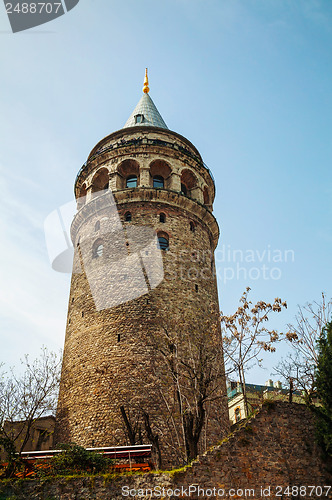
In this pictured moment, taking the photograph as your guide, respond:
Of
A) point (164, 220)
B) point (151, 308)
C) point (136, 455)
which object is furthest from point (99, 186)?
point (136, 455)

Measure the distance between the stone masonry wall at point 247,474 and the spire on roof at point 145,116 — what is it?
18.4 m

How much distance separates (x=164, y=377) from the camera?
17.2 meters

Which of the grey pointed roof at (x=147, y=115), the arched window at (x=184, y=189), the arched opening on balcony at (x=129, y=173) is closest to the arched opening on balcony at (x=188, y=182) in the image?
the arched window at (x=184, y=189)

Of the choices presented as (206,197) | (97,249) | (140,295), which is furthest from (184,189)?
(140,295)

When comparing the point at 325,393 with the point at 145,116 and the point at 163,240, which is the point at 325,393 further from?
the point at 145,116

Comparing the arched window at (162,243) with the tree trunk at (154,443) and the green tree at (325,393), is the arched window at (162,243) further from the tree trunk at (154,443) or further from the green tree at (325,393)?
the green tree at (325,393)

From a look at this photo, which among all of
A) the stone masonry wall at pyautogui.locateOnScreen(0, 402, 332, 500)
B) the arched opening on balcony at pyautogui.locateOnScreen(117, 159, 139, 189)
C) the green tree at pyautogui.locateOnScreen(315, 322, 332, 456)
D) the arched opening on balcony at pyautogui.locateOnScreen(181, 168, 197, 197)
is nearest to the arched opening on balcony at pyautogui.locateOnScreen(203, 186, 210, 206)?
the arched opening on balcony at pyautogui.locateOnScreen(181, 168, 197, 197)

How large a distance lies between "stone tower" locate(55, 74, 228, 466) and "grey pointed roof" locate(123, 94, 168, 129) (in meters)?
0.59

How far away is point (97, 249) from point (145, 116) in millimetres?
10577

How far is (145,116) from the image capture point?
27406mm

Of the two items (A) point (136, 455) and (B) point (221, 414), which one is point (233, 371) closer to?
(B) point (221, 414)

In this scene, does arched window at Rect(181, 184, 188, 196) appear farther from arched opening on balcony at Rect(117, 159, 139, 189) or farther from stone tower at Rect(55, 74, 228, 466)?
arched opening on balcony at Rect(117, 159, 139, 189)

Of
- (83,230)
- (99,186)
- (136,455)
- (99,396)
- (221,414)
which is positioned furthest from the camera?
(99,186)

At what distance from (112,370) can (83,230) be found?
840cm
